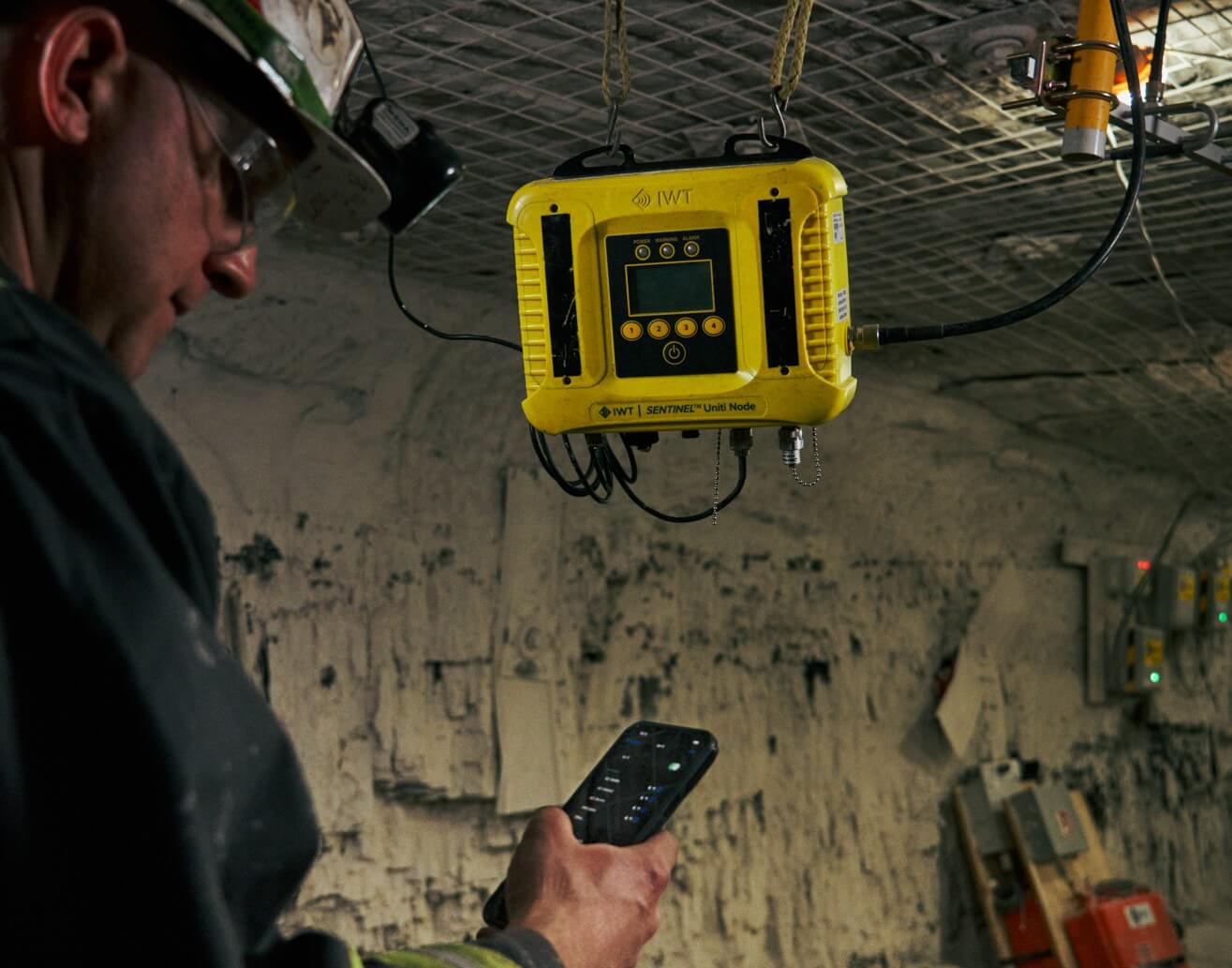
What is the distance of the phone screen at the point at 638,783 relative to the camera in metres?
0.94

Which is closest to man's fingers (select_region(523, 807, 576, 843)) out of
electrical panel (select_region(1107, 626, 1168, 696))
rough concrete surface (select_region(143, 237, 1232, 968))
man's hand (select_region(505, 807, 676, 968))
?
man's hand (select_region(505, 807, 676, 968))

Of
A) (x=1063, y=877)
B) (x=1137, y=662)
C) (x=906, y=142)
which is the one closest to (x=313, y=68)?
(x=906, y=142)

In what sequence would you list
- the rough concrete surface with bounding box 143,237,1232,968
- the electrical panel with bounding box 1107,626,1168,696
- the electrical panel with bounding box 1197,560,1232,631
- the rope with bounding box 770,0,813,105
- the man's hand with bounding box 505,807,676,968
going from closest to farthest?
the man's hand with bounding box 505,807,676,968 < the rope with bounding box 770,0,813,105 < the rough concrete surface with bounding box 143,237,1232,968 < the electrical panel with bounding box 1107,626,1168,696 < the electrical panel with bounding box 1197,560,1232,631

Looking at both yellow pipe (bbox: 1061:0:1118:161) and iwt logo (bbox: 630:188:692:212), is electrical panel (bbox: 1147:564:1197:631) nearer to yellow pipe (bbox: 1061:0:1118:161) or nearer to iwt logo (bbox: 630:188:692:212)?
yellow pipe (bbox: 1061:0:1118:161)

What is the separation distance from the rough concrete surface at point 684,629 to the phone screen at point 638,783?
127 centimetres

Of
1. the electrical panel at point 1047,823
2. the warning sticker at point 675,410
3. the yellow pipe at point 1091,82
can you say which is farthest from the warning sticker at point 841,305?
the electrical panel at point 1047,823

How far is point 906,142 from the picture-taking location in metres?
1.95

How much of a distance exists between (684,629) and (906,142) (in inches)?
55.1

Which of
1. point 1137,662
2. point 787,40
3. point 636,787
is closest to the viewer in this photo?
point 636,787

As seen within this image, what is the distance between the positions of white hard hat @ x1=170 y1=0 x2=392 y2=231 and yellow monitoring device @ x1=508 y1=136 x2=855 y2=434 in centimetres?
45

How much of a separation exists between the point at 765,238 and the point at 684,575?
6.01 feet

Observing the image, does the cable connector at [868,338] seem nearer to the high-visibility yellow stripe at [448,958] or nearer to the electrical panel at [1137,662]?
the high-visibility yellow stripe at [448,958]

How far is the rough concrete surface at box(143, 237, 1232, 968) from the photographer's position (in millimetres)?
2295

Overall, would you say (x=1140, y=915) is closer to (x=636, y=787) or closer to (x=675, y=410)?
(x=675, y=410)
